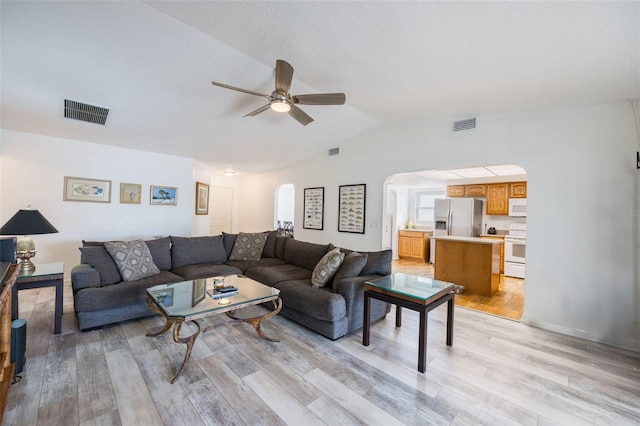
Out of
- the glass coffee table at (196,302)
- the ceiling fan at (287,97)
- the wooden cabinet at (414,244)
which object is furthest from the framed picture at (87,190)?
the wooden cabinet at (414,244)

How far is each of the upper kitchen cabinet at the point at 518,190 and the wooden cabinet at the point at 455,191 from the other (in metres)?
1.02

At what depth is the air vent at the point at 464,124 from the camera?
373 cm

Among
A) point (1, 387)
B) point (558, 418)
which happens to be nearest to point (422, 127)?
point (558, 418)

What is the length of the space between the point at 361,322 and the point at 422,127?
3059 mm

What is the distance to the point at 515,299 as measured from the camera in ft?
14.0

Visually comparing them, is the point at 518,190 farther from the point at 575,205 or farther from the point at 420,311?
the point at 420,311

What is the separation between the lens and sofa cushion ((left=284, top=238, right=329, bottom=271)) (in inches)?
156

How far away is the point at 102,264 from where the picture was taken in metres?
3.12

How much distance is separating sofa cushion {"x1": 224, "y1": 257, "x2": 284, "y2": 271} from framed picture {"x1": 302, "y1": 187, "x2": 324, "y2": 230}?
1.58 meters

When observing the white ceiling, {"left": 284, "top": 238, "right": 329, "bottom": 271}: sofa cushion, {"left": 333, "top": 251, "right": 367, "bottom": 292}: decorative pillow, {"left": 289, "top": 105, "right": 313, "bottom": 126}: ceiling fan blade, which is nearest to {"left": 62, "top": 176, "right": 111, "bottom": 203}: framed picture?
the white ceiling

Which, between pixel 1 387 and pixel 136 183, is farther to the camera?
pixel 136 183

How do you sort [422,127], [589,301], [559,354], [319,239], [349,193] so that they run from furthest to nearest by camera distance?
[319,239] → [349,193] → [422,127] → [589,301] → [559,354]

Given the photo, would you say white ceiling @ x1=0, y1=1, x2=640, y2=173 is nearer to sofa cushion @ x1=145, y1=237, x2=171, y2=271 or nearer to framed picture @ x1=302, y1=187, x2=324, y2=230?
sofa cushion @ x1=145, y1=237, x2=171, y2=271

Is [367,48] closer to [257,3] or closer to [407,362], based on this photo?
[257,3]
